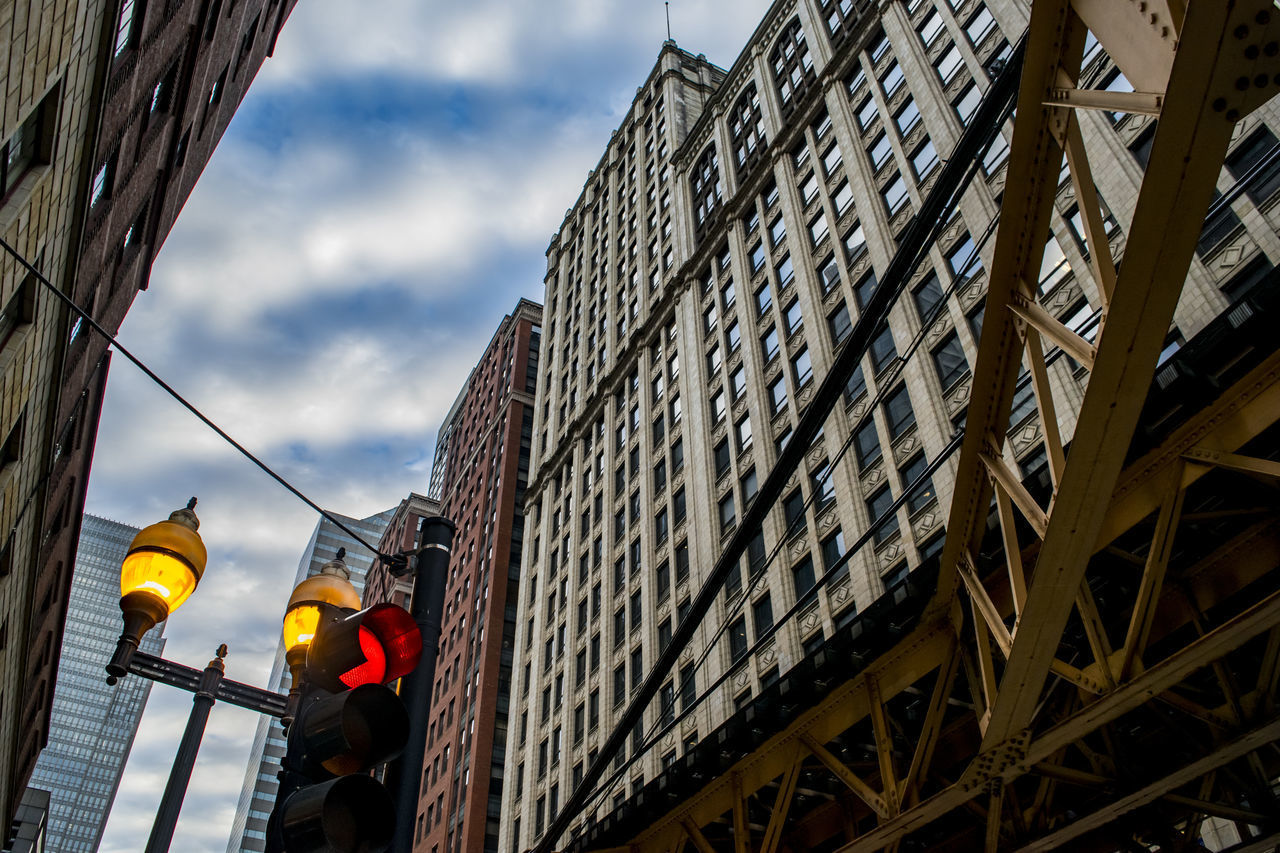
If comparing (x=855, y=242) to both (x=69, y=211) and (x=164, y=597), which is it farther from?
(x=164, y=597)

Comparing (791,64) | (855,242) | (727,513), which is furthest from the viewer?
(791,64)

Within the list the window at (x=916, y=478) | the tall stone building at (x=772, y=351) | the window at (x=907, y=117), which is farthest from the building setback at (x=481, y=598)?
the window at (x=907, y=117)

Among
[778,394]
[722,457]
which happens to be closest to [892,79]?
[778,394]

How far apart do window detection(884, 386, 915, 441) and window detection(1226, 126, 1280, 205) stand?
35.1 feet

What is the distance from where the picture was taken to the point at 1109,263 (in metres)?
6.20

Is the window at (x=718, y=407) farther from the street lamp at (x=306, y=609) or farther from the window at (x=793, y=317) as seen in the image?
the street lamp at (x=306, y=609)

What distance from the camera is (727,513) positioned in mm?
37000

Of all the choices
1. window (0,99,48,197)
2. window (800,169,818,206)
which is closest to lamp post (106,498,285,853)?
window (0,99,48,197)

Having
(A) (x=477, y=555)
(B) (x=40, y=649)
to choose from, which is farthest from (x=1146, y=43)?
(A) (x=477, y=555)

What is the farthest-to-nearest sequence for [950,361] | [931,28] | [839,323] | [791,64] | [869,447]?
[791,64], [931,28], [839,323], [869,447], [950,361]

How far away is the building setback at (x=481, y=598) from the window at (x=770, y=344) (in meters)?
23.6

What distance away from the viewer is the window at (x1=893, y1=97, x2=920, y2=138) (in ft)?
111

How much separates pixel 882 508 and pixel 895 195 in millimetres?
12644

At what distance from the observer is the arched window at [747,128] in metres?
47.8
